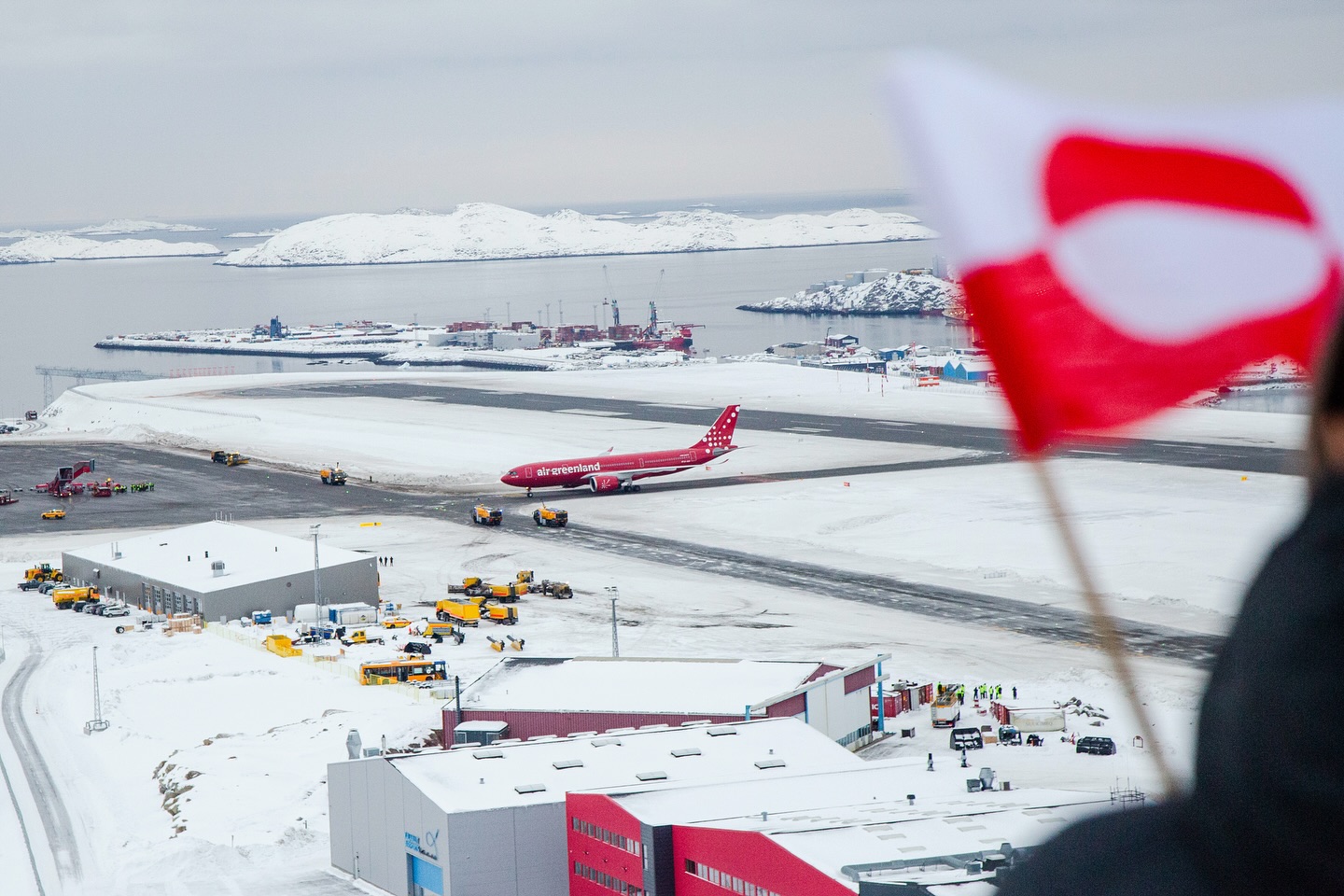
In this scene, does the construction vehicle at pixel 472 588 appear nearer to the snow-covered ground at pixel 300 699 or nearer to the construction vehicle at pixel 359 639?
the snow-covered ground at pixel 300 699

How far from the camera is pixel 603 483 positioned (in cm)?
9425

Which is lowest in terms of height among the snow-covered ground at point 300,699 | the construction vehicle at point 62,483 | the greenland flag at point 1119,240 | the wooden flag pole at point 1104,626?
the snow-covered ground at point 300,699

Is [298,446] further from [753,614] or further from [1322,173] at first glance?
[1322,173]

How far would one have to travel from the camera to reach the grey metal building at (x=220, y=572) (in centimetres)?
6712

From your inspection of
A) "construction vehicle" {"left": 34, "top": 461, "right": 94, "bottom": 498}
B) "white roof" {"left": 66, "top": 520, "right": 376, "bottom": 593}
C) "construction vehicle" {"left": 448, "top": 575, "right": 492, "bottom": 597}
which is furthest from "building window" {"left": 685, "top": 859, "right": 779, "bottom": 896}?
"construction vehicle" {"left": 34, "top": 461, "right": 94, "bottom": 498}

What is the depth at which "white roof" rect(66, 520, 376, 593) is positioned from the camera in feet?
225

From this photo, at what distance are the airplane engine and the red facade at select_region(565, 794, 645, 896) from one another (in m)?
61.8

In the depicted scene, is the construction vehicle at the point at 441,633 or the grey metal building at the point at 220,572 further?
the grey metal building at the point at 220,572

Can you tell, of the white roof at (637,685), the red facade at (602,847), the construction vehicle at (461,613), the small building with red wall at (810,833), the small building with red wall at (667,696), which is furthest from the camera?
the construction vehicle at (461,613)

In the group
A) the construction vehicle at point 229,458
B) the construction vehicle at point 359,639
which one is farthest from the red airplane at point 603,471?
the construction vehicle at point 359,639

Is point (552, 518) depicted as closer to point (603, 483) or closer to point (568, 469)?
point (568, 469)

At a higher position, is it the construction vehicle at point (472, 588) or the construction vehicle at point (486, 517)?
the construction vehicle at point (486, 517)

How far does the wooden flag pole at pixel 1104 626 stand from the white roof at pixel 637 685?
38.7 meters

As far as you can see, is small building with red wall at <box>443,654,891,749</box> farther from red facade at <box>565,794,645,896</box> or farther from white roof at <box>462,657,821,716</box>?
red facade at <box>565,794,645,896</box>
